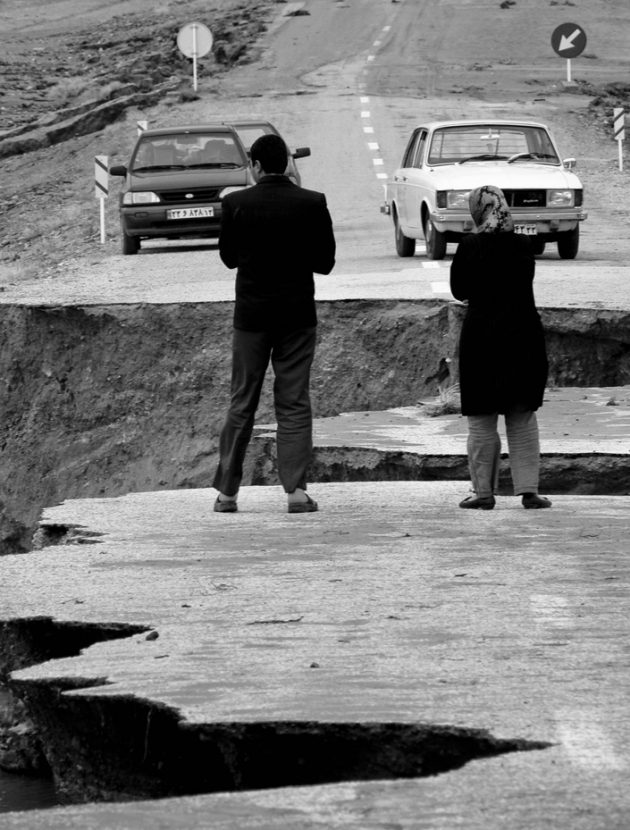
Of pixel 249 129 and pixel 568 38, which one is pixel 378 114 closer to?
pixel 568 38

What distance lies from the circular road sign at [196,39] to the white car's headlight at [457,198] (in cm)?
2199

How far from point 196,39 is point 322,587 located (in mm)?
33243

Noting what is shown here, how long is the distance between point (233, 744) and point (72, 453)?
A: 39.1ft

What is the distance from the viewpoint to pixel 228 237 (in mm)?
8516

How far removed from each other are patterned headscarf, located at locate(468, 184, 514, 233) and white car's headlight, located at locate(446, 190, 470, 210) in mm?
9133

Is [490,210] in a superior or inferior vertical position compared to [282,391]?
superior

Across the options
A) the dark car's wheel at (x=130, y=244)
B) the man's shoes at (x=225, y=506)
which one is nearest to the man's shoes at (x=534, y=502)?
the man's shoes at (x=225, y=506)

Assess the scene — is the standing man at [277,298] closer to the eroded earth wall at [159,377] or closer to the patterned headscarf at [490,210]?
the patterned headscarf at [490,210]

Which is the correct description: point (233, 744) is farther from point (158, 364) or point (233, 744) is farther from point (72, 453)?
point (72, 453)

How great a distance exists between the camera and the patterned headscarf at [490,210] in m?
8.45

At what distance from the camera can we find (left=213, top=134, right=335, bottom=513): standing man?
8.41 meters

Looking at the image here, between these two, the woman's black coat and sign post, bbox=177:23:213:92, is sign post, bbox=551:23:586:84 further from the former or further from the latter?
the woman's black coat

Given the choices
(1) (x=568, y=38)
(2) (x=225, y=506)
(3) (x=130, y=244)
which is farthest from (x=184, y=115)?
(2) (x=225, y=506)

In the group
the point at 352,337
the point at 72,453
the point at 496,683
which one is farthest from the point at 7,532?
the point at 496,683
